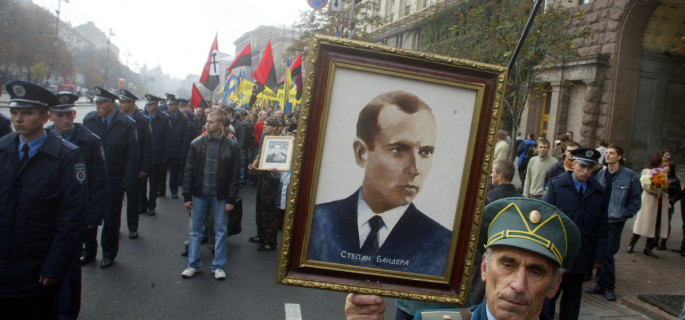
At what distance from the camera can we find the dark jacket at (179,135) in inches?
435

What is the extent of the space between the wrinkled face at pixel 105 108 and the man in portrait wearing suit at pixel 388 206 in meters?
6.15

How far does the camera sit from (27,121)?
3.49 m

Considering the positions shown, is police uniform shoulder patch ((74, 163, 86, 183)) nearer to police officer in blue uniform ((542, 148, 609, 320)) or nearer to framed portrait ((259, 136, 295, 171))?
framed portrait ((259, 136, 295, 171))

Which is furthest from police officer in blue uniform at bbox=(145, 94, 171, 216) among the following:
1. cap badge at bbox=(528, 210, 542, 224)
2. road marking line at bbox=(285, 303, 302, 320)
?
cap badge at bbox=(528, 210, 542, 224)

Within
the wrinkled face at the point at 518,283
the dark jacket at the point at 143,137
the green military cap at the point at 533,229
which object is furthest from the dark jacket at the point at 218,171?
the wrinkled face at the point at 518,283

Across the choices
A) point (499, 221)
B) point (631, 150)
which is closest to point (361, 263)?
point (499, 221)

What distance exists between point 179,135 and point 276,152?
513 cm

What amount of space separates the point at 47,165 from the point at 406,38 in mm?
36226

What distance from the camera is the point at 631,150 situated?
1827 cm

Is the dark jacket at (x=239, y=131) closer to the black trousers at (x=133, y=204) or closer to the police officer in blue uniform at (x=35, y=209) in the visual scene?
the black trousers at (x=133, y=204)

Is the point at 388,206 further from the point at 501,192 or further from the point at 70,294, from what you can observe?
the point at 70,294

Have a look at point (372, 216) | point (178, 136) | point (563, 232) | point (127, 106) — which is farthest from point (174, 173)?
point (563, 232)

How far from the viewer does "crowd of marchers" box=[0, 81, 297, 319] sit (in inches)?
132

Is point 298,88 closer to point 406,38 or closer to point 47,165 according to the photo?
point 47,165
